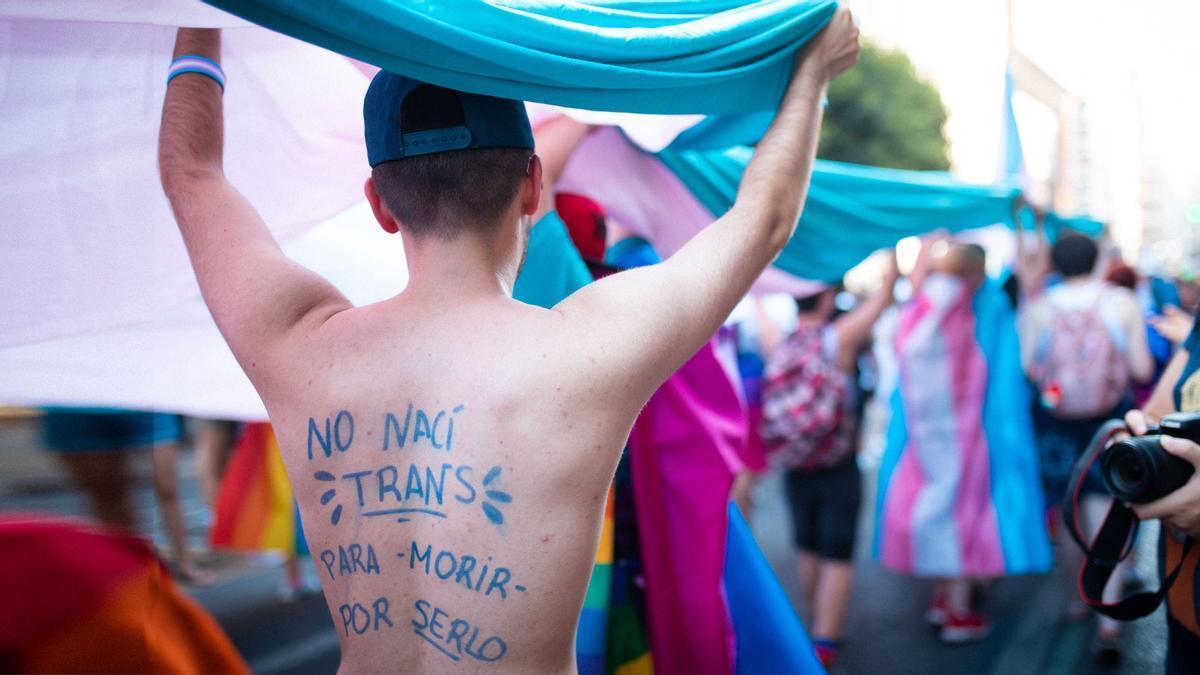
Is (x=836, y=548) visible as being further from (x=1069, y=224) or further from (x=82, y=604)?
(x=82, y=604)

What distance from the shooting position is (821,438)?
4.50 meters

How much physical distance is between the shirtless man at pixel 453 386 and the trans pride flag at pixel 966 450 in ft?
12.8

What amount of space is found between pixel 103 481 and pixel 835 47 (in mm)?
3979

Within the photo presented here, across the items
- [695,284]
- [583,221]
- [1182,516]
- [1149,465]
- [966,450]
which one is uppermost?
[583,221]

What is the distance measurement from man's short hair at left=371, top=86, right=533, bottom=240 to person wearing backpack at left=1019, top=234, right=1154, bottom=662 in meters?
4.26

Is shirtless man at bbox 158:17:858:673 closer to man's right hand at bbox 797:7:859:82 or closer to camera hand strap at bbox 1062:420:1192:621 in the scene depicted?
man's right hand at bbox 797:7:859:82

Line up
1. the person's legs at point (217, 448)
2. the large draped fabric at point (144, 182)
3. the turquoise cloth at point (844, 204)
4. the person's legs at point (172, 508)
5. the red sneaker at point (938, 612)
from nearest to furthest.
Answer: the large draped fabric at point (144, 182), the turquoise cloth at point (844, 204), the red sneaker at point (938, 612), the person's legs at point (172, 508), the person's legs at point (217, 448)

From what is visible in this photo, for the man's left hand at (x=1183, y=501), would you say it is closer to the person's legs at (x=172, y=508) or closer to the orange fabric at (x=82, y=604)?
the orange fabric at (x=82, y=604)

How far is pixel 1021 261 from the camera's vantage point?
5.23 meters

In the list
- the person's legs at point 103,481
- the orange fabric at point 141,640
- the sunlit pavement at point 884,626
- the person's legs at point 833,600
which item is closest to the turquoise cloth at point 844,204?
the orange fabric at point 141,640

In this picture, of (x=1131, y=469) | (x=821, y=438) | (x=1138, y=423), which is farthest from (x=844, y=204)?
(x=821, y=438)

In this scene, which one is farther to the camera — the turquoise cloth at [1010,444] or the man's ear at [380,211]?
the turquoise cloth at [1010,444]

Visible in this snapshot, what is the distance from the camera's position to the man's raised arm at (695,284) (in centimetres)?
132

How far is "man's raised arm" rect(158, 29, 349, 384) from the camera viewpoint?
1367mm
